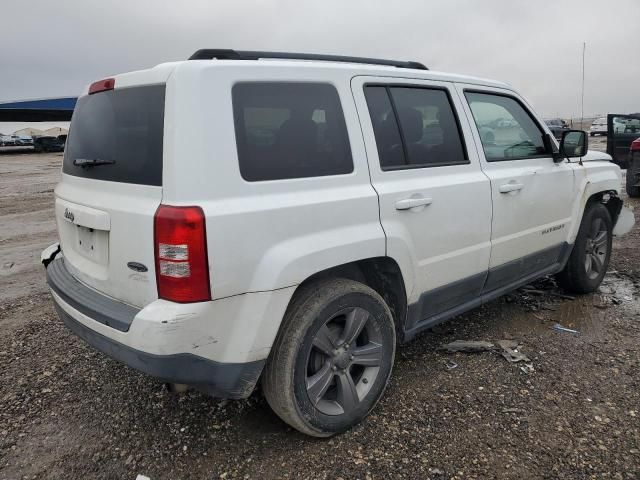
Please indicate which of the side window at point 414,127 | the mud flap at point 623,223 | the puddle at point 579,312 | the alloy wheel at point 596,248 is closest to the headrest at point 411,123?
the side window at point 414,127

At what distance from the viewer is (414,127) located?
2959 millimetres

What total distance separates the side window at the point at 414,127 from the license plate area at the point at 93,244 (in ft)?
4.82

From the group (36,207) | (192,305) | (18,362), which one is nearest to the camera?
(192,305)

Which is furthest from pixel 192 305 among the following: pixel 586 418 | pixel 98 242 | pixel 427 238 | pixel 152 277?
pixel 586 418

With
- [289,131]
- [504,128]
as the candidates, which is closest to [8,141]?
[504,128]

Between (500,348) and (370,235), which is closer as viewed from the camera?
(370,235)

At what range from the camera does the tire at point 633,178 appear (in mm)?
9766

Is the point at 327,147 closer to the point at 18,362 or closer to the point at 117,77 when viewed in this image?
the point at 117,77

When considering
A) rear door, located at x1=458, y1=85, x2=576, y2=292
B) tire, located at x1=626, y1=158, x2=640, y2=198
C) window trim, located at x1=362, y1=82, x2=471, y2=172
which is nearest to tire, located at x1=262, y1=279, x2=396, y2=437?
window trim, located at x1=362, y1=82, x2=471, y2=172

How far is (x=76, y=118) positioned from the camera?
2836mm

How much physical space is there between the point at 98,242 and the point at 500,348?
109 inches

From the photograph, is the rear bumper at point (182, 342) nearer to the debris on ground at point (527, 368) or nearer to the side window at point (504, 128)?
the debris on ground at point (527, 368)

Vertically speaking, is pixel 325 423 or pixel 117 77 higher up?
pixel 117 77

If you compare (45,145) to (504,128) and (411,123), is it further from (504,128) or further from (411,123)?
(411,123)
